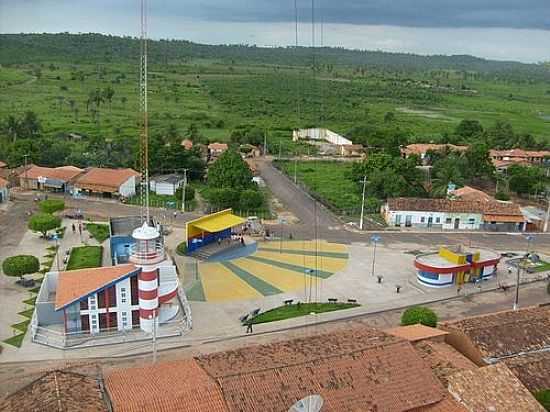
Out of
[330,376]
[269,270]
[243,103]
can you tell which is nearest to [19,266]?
[269,270]

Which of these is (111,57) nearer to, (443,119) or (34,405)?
(443,119)

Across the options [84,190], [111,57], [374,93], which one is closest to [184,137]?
[84,190]

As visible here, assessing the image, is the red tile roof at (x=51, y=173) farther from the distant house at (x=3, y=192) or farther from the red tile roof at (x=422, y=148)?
the red tile roof at (x=422, y=148)

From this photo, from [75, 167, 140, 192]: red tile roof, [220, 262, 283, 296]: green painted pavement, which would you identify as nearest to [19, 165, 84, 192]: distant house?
[75, 167, 140, 192]: red tile roof

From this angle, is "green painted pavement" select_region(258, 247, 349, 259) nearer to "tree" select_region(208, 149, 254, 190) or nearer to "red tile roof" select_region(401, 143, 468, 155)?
"tree" select_region(208, 149, 254, 190)

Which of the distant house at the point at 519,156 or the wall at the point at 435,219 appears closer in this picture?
the wall at the point at 435,219

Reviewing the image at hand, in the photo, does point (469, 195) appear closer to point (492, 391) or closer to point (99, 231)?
point (99, 231)

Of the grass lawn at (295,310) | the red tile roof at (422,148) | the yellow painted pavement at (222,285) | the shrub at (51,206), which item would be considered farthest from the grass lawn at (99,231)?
the red tile roof at (422,148)
